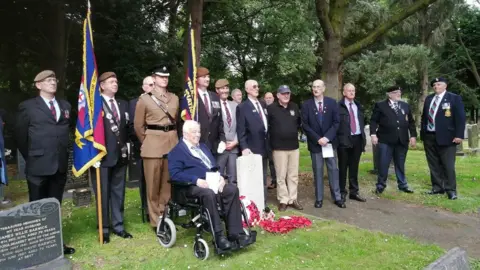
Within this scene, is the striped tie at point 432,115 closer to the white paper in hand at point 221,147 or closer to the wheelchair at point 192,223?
the white paper in hand at point 221,147

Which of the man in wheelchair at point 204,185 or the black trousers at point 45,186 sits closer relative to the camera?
the man in wheelchair at point 204,185

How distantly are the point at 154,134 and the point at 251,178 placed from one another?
1.47 metres

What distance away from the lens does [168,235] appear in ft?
15.6

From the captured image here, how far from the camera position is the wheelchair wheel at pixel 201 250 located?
430cm

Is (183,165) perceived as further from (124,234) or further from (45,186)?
(45,186)

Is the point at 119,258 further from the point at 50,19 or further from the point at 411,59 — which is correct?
the point at 411,59

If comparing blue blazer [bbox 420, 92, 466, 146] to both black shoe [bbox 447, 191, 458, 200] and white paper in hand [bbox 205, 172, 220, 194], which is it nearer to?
black shoe [bbox 447, 191, 458, 200]

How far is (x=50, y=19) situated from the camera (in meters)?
13.2

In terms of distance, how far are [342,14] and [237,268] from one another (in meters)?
6.25

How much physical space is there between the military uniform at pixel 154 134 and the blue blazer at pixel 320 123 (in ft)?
7.59

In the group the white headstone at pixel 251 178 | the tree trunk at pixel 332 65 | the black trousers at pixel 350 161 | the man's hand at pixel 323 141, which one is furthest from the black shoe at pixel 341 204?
the tree trunk at pixel 332 65

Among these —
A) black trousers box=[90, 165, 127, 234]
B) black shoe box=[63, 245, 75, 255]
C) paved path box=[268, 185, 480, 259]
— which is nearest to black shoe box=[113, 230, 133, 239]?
black trousers box=[90, 165, 127, 234]

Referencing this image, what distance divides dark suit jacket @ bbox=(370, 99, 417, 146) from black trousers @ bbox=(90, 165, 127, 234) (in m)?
4.90

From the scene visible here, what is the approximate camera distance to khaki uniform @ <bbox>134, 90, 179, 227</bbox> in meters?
5.15
